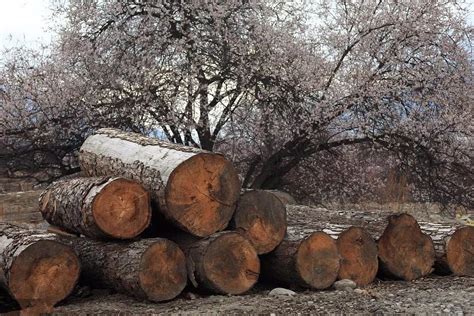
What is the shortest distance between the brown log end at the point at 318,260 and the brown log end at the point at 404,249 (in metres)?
0.72

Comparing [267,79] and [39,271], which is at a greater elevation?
[267,79]

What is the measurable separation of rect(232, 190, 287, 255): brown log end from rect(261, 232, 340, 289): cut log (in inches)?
5.0

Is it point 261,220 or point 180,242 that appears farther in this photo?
point 261,220

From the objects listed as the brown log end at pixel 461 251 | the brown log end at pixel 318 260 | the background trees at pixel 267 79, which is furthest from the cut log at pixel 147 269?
the background trees at pixel 267 79

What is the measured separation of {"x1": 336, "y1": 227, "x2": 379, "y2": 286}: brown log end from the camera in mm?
5666

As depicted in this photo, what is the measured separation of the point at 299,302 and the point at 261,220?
874 mm

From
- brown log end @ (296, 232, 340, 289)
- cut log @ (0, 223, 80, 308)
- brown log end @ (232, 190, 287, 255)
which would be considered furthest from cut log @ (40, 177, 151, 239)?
brown log end @ (296, 232, 340, 289)

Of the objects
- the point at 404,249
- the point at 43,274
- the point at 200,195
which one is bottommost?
the point at 43,274

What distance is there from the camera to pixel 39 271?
4941mm

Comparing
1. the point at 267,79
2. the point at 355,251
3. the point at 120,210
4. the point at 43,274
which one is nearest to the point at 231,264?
the point at 120,210

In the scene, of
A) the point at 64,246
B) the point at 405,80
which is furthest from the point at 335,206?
the point at 64,246

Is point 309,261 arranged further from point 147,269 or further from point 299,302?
point 147,269

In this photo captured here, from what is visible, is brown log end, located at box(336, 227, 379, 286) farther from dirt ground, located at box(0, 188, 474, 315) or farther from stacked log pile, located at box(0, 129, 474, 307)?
dirt ground, located at box(0, 188, 474, 315)

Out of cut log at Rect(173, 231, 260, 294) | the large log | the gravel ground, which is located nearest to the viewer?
the gravel ground
